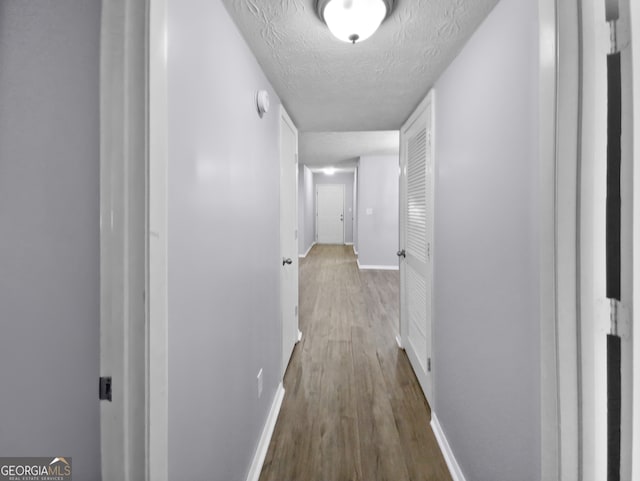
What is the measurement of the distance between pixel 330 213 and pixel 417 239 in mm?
7425

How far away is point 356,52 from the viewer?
1.30 metres

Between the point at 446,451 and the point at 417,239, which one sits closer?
the point at 446,451

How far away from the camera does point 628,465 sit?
24.0 inches

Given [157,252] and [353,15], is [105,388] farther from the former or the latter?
[353,15]

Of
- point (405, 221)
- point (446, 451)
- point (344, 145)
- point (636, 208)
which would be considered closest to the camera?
point (636, 208)

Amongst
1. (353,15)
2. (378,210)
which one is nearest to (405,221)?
(353,15)

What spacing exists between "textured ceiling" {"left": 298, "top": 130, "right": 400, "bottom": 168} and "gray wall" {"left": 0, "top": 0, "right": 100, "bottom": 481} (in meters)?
3.73

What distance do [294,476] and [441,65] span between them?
2214 mm

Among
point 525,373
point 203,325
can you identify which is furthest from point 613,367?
point 203,325

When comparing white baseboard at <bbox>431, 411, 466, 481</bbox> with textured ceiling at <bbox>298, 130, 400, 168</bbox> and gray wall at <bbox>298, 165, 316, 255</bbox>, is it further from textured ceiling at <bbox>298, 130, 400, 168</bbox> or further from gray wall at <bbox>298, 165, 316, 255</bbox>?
gray wall at <bbox>298, 165, 316, 255</bbox>

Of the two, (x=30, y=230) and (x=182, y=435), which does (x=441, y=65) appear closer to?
(x=30, y=230)

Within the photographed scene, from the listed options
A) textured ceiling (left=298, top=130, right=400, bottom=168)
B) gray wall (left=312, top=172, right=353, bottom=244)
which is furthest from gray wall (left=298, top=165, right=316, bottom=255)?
textured ceiling (left=298, top=130, right=400, bottom=168)

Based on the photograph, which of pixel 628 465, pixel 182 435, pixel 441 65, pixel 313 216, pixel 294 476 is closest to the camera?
pixel 628 465

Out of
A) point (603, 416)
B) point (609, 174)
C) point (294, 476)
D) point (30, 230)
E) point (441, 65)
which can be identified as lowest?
point (294, 476)
